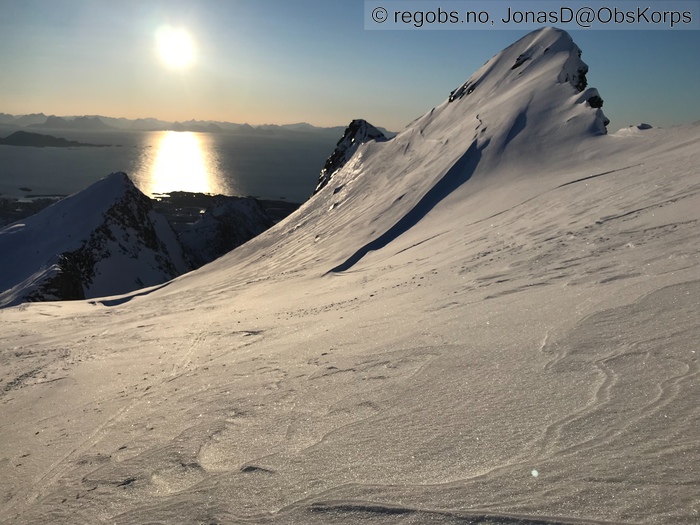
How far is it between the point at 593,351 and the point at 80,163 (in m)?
174

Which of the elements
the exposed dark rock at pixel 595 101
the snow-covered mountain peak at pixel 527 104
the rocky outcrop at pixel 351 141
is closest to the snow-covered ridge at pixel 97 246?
the rocky outcrop at pixel 351 141

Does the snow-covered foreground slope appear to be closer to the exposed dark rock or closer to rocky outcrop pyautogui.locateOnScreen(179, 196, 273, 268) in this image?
the exposed dark rock

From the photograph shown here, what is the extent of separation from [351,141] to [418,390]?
3954cm

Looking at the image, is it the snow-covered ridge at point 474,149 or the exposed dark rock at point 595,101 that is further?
the exposed dark rock at point 595,101

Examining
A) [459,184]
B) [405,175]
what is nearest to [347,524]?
[459,184]

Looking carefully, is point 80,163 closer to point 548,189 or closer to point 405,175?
point 405,175

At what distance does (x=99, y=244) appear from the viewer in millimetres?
34500

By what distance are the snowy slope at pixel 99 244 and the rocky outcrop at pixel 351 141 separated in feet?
46.2

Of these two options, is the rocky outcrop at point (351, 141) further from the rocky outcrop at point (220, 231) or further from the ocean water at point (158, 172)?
the ocean water at point (158, 172)

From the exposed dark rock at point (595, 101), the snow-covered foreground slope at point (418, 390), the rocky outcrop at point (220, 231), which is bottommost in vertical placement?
the snow-covered foreground slope at point (418, 390)

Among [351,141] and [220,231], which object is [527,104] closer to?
[351,141]

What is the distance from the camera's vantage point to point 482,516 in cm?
248

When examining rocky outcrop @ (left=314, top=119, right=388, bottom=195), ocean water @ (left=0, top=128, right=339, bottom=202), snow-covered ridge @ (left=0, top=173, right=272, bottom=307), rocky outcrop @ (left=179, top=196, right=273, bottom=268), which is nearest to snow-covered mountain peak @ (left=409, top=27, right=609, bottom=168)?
rocky outcrop @ (left=314, top=119, right=388, bottom=195)

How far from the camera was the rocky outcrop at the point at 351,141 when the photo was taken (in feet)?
129
